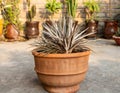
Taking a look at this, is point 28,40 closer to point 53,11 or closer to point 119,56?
point 53,11

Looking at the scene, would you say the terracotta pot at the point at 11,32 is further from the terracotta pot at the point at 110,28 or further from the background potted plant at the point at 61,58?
the background potted plant at the point at 61,58

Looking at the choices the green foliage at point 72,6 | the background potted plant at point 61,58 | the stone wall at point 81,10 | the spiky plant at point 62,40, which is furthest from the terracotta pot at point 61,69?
the stone wall at point 81,10

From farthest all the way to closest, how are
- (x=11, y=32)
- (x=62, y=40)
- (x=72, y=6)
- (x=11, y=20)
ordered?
(x=11, y=20) < (x=11, y=32) < (x=72, y=6) < (x=62, y=40)

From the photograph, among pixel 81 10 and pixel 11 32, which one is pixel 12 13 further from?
pixel 81 10

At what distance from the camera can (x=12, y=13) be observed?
9.33 metres

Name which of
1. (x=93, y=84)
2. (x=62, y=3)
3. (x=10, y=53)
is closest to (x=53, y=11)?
(x=62, y=3)

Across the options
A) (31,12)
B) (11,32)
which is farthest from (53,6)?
(11,32)

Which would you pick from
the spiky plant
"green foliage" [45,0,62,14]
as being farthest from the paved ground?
"green foliage" [45,0,62,14]

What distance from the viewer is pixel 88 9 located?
9328 mm

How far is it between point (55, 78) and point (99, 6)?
19.9 ft

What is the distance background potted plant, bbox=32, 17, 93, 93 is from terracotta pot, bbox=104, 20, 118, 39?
17.2ft

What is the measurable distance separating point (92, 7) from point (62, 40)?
5.49m

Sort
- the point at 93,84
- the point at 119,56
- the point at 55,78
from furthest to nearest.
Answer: the point at 119,56, the point at 93,84, the point at 55,78

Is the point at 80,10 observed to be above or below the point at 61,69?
above
